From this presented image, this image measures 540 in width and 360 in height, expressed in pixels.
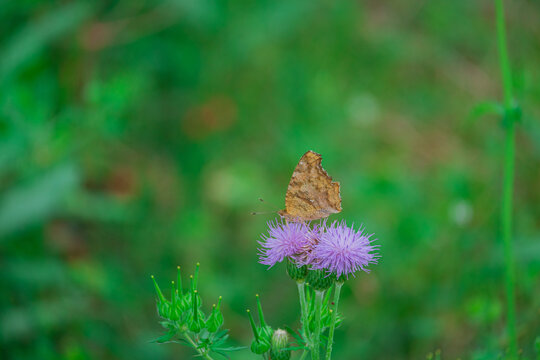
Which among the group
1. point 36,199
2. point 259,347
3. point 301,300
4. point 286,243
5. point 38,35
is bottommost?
point 259,347

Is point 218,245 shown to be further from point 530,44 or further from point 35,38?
point 530,44

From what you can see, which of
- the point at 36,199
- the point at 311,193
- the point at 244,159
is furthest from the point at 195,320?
the point at 244,159

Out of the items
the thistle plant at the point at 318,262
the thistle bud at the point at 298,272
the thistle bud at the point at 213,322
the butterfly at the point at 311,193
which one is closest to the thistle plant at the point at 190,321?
the thistle bud at the point at 213,322

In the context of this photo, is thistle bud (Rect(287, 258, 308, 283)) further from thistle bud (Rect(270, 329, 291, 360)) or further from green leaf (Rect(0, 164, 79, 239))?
green leaf (Rect(0, 164, 79, 239))

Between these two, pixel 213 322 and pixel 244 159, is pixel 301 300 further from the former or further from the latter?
pixel 244 159

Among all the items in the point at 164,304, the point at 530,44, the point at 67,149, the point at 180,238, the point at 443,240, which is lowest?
the point at 164,304

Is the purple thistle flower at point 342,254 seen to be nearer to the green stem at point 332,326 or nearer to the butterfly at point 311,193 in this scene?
the green stem at point 332,326

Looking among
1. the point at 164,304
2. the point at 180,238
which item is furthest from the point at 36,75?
the point at 164,304
